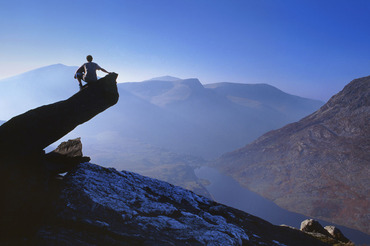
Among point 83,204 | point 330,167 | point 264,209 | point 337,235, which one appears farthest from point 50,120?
point 330,167

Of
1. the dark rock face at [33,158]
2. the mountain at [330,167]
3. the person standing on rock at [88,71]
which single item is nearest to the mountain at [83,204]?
the dark rock face at [33,158]

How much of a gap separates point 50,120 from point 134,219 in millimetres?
7504

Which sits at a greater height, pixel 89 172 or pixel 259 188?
pixel 89 172

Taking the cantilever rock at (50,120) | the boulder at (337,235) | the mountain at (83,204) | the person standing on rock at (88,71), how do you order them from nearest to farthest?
the mountain at (83,204), the cantilever rock at (50,120), the person standing on rock at (88,71), the boulder at (337,235)

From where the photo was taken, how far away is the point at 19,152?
34.0 ft

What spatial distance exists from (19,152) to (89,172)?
432 cm

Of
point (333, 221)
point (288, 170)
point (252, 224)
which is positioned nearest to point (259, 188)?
point (288, 170)

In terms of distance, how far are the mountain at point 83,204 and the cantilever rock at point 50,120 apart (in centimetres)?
4

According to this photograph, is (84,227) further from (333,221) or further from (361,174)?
(361,174)

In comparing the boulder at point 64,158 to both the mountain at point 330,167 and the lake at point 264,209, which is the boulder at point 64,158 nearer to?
the lake at point 264,209

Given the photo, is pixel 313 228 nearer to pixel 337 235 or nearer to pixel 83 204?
pixel 337 235

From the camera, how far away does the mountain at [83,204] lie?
9.12m

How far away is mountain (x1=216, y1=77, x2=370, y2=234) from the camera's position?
13150 centimetres

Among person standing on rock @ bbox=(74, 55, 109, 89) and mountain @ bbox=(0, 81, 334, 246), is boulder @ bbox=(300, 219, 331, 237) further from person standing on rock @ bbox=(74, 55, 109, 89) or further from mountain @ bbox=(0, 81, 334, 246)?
person standing on rock @ bbox=(74, 55, 109, 89)
